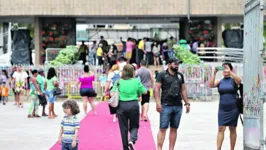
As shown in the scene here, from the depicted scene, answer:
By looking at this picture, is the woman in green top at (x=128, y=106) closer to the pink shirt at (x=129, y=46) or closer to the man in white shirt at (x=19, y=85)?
the man in white shirt at (x=19, y=85)

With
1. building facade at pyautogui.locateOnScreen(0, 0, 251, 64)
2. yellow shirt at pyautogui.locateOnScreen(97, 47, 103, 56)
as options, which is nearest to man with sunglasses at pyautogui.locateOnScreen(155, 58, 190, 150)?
yellow shirt at pyautogui.locateOnScreen(97, 47, 103, 56)

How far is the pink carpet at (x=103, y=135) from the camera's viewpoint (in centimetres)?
1361

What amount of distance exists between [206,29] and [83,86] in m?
18.0

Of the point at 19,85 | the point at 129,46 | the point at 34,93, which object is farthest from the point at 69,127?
the point at 129,46

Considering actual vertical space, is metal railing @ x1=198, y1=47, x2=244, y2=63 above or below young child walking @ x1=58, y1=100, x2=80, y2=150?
above

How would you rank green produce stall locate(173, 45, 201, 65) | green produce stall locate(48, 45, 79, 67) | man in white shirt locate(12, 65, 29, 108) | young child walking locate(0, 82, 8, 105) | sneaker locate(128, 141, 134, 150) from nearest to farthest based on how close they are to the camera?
sneaker locate(128, 141, 134, 150), man in white shirt locate(12, 65, 29, 108), young child walking locate(0, 82, 8, 105), green produce stall locate(173, 45, 201, 65), green produce stall locate(48, 45, 79, 67)

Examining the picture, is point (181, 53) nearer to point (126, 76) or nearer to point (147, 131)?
point (147, 131)

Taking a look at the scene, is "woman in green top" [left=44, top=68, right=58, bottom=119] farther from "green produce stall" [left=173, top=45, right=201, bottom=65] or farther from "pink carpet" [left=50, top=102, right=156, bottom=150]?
"green produce stall" [left=173, top=45, right=201, bottom=65]

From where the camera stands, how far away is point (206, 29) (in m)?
36.1

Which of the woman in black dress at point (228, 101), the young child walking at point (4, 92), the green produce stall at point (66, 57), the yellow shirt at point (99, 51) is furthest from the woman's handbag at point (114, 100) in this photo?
the yellow shirt at point (99, 51)

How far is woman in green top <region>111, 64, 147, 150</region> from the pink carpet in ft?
4.17

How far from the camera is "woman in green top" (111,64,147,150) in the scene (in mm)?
12023

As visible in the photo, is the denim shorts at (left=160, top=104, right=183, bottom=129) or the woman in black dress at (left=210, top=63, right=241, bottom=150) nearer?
the woman in black dress at (left=210, top=63, right=241, bottom=150)

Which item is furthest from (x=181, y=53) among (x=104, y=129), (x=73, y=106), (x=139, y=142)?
(x=73, y=106)
